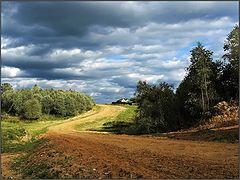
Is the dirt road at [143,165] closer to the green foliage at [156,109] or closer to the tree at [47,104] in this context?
the green foliage at [156,109]

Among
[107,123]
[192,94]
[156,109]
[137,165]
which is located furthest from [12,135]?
[107,123]

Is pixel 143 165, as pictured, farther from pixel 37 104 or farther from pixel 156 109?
→ pixel 37 104

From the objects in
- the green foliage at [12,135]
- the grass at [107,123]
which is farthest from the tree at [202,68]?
the green foliage at [12,135]

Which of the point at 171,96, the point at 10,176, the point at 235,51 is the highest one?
the point at 235,51

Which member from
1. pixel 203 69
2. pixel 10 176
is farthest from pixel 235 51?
pixel 10 176

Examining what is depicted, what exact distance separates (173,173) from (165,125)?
26.0 metres

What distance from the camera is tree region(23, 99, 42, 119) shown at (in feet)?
213

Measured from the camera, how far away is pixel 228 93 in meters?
38.0

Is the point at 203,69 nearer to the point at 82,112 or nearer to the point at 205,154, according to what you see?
the point at 205,154

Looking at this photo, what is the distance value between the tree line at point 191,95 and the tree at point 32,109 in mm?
29269

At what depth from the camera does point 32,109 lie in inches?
2562

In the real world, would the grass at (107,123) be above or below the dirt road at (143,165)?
above

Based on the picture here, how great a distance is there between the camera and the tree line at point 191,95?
37.2m

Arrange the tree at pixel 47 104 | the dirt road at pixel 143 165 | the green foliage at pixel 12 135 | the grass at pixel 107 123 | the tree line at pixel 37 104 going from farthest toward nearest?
the tree at pixel 47 104 < the tree line at pixel 37 104 < the grass at pixel 107 123 < the green foliage at pixel 12 135 < the dirt road at pixel 143 165
